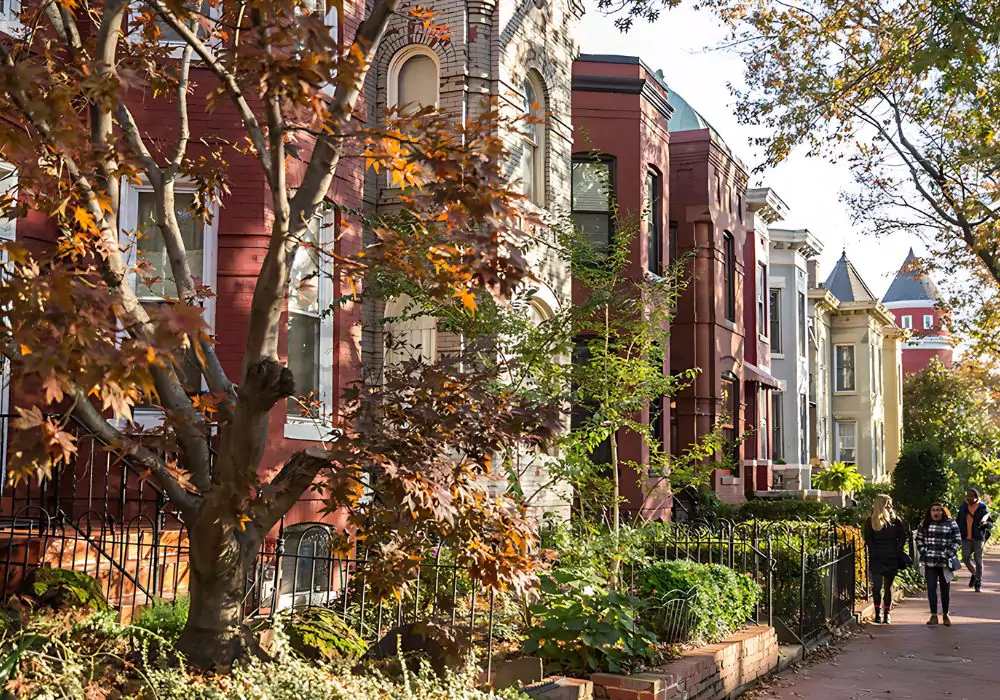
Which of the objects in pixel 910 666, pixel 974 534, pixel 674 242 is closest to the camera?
pixel 910 666

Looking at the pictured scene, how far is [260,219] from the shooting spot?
38.0ft

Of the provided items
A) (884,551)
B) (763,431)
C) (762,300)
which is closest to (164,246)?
(884,551)

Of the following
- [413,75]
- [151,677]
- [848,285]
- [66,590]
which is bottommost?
[151,677]

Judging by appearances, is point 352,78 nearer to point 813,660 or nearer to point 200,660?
point 200,660

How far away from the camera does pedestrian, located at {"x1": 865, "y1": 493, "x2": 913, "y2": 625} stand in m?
16.1

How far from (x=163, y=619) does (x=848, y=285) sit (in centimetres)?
5126

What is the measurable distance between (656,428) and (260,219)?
13.3 m

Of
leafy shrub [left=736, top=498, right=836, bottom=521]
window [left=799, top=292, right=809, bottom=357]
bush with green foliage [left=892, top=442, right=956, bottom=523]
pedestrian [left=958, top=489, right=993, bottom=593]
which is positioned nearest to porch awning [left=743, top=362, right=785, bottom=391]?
leafy shrub [left=736, top=498, right=836, bottom=521]

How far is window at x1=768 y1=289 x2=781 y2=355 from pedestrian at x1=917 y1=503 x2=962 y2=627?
2164cm

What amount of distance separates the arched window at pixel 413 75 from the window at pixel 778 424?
24.0 metres

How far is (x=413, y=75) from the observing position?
16516 millimetres

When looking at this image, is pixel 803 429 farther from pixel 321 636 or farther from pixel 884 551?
pixel 321 636

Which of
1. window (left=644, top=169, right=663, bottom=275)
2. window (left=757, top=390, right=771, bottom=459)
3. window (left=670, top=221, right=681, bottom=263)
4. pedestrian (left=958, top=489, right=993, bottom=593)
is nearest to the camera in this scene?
pedestrian (left=958, top=489, right=993, bottom=593)

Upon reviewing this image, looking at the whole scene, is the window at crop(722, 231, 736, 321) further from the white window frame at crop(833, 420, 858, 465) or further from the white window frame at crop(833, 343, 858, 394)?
the white window frame at crop(833, 420, 858, 465)
